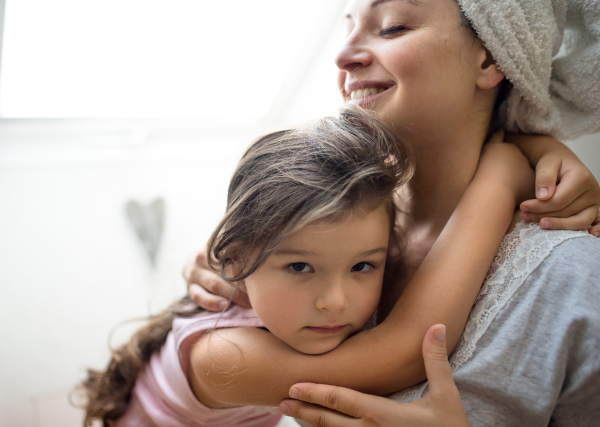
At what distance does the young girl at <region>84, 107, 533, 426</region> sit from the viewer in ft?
2.39

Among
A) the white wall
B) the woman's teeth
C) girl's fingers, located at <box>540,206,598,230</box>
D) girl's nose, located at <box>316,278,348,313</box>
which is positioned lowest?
the white wall

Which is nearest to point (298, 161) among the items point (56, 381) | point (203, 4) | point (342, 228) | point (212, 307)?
point (342, 228)

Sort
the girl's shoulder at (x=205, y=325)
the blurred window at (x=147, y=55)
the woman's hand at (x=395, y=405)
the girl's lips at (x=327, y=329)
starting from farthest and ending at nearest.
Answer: the blurred window at (x=147, y=55), the girl's shoulder at (x=205, y=325), the girl's lips at (x=327, y=329), the woman's hand at (x=395, y=405)

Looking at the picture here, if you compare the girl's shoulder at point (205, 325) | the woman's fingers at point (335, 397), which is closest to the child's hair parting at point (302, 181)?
the girl's shoulder at point (205, 325)

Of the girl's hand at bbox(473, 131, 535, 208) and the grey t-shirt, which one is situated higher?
the girl's hand at bbox(473, 131, 535, 208)

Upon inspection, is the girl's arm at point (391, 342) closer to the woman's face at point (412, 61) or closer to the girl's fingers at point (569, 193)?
the girl's fingers at point (569, 193)

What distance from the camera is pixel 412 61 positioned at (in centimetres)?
86

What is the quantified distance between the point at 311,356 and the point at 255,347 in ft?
0.34

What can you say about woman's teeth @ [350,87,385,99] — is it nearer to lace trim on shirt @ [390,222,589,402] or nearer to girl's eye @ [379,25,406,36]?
girl's eye @ [379,25,406,36]

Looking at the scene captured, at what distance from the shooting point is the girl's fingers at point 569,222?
79 cm

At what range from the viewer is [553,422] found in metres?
0.74

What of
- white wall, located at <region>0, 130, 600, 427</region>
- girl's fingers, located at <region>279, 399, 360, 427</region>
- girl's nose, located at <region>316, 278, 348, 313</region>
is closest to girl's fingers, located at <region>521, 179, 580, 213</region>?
girl's nose, located at <region>316, 278, 348, 313</region>

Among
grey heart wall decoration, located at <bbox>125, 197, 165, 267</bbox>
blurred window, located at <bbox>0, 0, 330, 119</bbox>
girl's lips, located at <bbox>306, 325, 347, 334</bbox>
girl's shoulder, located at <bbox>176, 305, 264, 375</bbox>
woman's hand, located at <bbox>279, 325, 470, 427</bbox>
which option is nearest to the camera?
woman's hand, located at <bbox>279, 325, 470, 427</bbox>

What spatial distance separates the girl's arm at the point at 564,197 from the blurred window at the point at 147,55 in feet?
3.85
